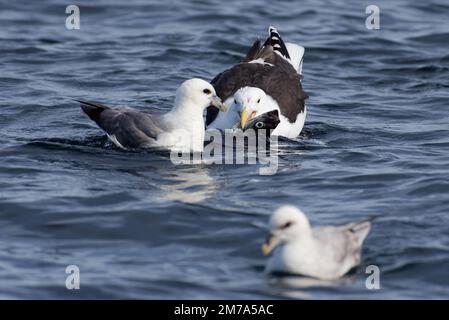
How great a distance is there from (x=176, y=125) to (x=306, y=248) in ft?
12.9

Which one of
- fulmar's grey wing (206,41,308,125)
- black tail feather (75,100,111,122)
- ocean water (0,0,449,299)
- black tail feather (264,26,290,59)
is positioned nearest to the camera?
ocean water (0,0,449,299)

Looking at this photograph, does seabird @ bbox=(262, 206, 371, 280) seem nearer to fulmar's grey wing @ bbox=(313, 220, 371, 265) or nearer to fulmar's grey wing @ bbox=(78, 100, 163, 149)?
fulmar's grey wing @ bbox=(313, 220, 371, 265)

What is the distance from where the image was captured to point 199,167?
11.9 metres

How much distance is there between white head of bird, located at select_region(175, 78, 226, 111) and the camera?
39.1 ft

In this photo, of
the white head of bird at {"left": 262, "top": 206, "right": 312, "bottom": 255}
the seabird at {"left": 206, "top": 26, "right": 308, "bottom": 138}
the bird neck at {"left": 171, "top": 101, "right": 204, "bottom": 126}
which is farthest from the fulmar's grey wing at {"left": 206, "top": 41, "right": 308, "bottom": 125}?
the white head of bird at {"left": 262, "top": 206, "right": 312, "bottom": 255}

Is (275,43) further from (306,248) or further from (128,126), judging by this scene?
(306,248)

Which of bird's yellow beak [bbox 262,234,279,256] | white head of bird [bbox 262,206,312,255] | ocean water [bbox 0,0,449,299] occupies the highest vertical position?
ocean water [bbox 0,0,449,299]

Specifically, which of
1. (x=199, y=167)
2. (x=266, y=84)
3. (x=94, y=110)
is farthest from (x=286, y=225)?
(x=266, y=84)

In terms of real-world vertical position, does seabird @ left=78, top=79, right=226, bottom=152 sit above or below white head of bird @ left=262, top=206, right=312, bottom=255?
above

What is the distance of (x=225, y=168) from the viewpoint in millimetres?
11891

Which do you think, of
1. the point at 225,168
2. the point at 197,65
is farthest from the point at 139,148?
the point at 197,65

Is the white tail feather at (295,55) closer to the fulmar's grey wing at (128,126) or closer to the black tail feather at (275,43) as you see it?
the black tail feather at (275,43)
